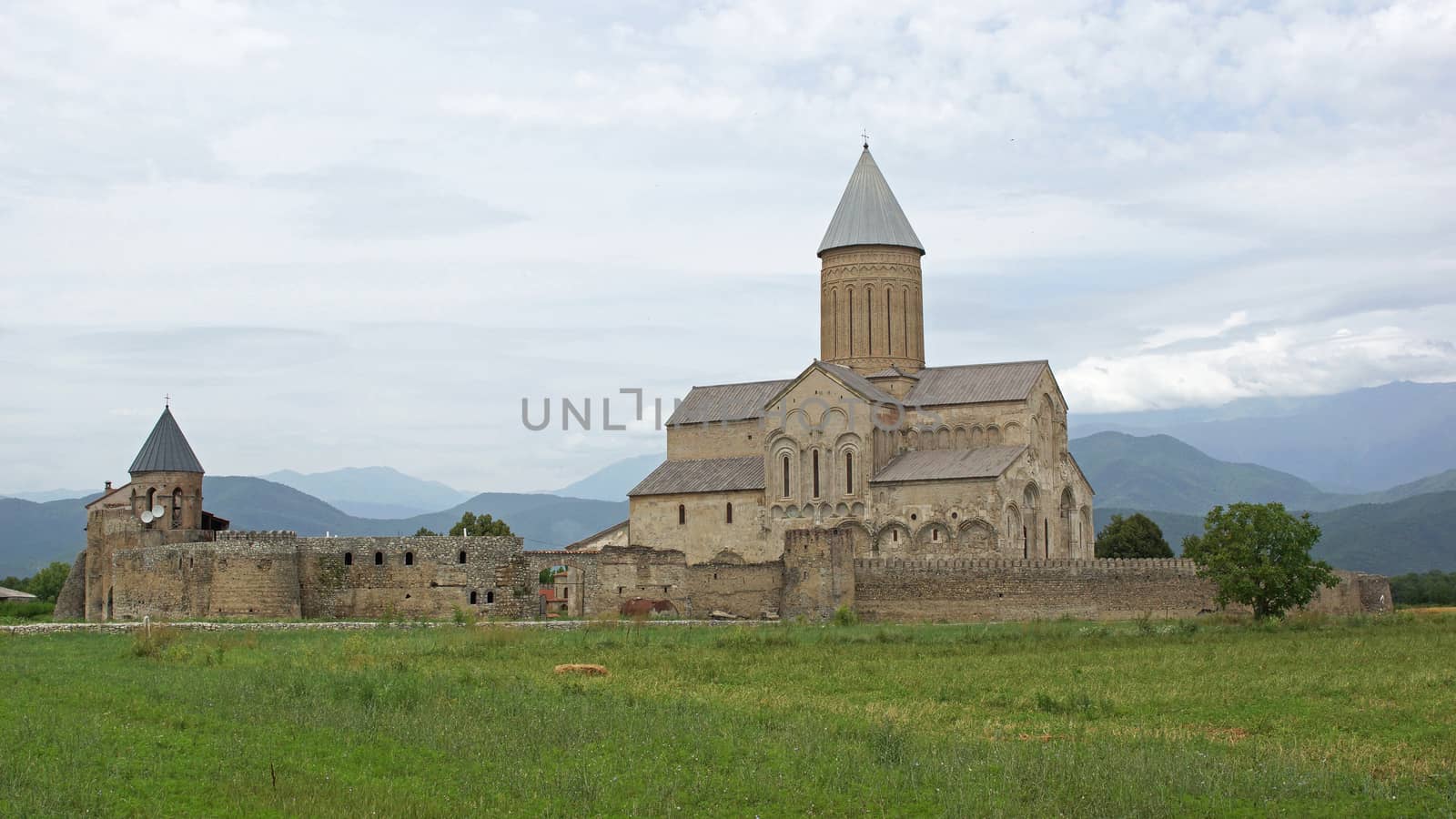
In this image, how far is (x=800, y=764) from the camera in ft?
44.9

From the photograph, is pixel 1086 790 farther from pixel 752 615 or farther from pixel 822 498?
pixel 822 498

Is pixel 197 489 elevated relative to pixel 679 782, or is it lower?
elevated

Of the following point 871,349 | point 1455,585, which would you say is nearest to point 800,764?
point 871,349

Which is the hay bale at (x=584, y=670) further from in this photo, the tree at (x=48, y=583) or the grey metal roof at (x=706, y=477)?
the tree at (x=48, y=583)

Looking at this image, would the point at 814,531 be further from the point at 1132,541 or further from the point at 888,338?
the point at 1132,541

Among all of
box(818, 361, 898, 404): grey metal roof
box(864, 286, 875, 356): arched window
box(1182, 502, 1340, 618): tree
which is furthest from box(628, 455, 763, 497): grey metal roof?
box(1182, 502, 1340, 618): tree

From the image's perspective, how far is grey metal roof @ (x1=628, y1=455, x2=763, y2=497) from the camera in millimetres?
49688

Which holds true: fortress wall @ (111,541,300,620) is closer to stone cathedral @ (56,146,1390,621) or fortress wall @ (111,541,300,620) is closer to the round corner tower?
stone cathedral @ (56,146,1390,621)

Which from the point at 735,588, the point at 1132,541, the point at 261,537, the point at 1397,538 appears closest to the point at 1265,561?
the point at 735,588

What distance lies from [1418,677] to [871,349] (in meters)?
31.5

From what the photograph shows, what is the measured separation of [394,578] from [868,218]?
22397 mm

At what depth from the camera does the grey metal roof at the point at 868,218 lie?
50438 mm

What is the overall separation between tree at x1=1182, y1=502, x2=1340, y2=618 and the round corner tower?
19.0 meters

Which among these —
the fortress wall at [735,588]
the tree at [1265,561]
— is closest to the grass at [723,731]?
the tree at [1265,561]
